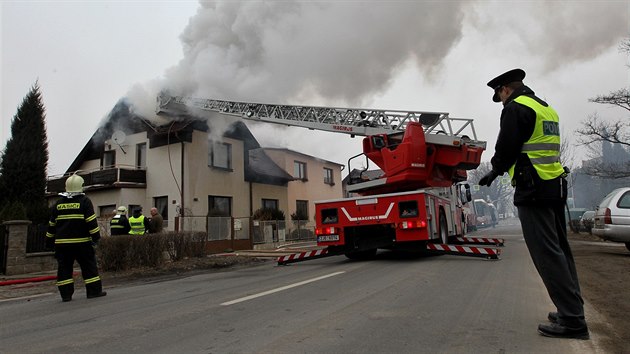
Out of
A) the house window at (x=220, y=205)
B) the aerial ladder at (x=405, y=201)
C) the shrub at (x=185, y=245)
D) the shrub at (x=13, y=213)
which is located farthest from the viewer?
the house window at (x=220, y=205)

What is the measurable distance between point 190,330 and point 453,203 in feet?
33.3

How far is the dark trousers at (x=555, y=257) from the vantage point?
10.6ft

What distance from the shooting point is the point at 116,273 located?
9250 millimetres

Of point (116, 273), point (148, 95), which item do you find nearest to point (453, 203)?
point (116, 273)

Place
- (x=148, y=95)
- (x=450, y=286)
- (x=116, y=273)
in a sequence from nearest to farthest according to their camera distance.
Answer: (x=450, y=286) → (x=116, y=273) → (x=148, y=95)

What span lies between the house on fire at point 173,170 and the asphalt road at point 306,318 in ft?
41.4

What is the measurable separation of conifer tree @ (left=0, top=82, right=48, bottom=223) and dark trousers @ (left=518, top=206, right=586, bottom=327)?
55.9 ft

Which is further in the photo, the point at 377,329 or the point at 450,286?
the point at 450,286

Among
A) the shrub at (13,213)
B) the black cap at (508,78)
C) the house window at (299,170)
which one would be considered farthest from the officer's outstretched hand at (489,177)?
the house window at (299,170)

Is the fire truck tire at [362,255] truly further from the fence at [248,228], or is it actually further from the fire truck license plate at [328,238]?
the fence at [248,228]

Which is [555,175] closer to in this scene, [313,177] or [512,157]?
[512,157]

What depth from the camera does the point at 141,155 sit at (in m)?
22.3

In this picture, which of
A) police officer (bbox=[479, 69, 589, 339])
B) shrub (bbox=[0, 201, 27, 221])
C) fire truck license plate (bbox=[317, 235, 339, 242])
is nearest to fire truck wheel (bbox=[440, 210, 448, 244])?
fire truck license plate (bbox=[317, 235, 339, 242])

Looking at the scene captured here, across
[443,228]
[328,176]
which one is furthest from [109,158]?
[443,228]
